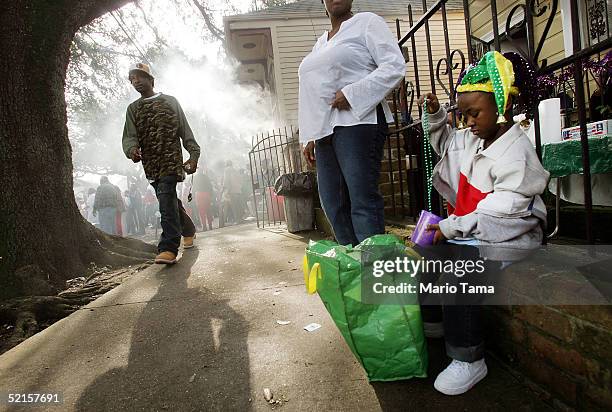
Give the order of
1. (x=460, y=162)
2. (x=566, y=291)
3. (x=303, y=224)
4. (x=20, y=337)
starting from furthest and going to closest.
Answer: (x=303, y=224) → (x=20, y=337) → (x=460, y=162) → (x=566, y=291)

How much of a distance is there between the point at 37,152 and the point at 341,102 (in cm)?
321

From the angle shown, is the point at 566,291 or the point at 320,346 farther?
the point at 320,346

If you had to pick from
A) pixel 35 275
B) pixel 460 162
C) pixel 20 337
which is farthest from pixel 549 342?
pixel 35 275

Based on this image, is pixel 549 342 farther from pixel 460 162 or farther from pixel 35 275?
pixel 35 275

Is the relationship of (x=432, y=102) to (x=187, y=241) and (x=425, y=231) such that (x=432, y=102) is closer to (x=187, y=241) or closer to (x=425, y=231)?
(x=425, y=231)

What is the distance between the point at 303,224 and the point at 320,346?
3.73 meters

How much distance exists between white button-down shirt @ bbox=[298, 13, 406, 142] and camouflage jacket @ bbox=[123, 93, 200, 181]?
2164 mm

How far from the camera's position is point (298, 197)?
5.62m

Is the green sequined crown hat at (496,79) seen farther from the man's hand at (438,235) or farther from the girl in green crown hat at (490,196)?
the man's hand at (438,235)

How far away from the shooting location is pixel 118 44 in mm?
11484

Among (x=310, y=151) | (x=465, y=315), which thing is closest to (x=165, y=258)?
(x=310, y=151)

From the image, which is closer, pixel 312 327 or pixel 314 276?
pixel 314 276

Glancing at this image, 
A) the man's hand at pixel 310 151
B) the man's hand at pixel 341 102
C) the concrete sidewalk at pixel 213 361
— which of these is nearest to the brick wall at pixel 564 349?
the concrete sidewalk at pixel 213 361

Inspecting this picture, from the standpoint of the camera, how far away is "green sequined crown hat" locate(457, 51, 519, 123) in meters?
1.55
